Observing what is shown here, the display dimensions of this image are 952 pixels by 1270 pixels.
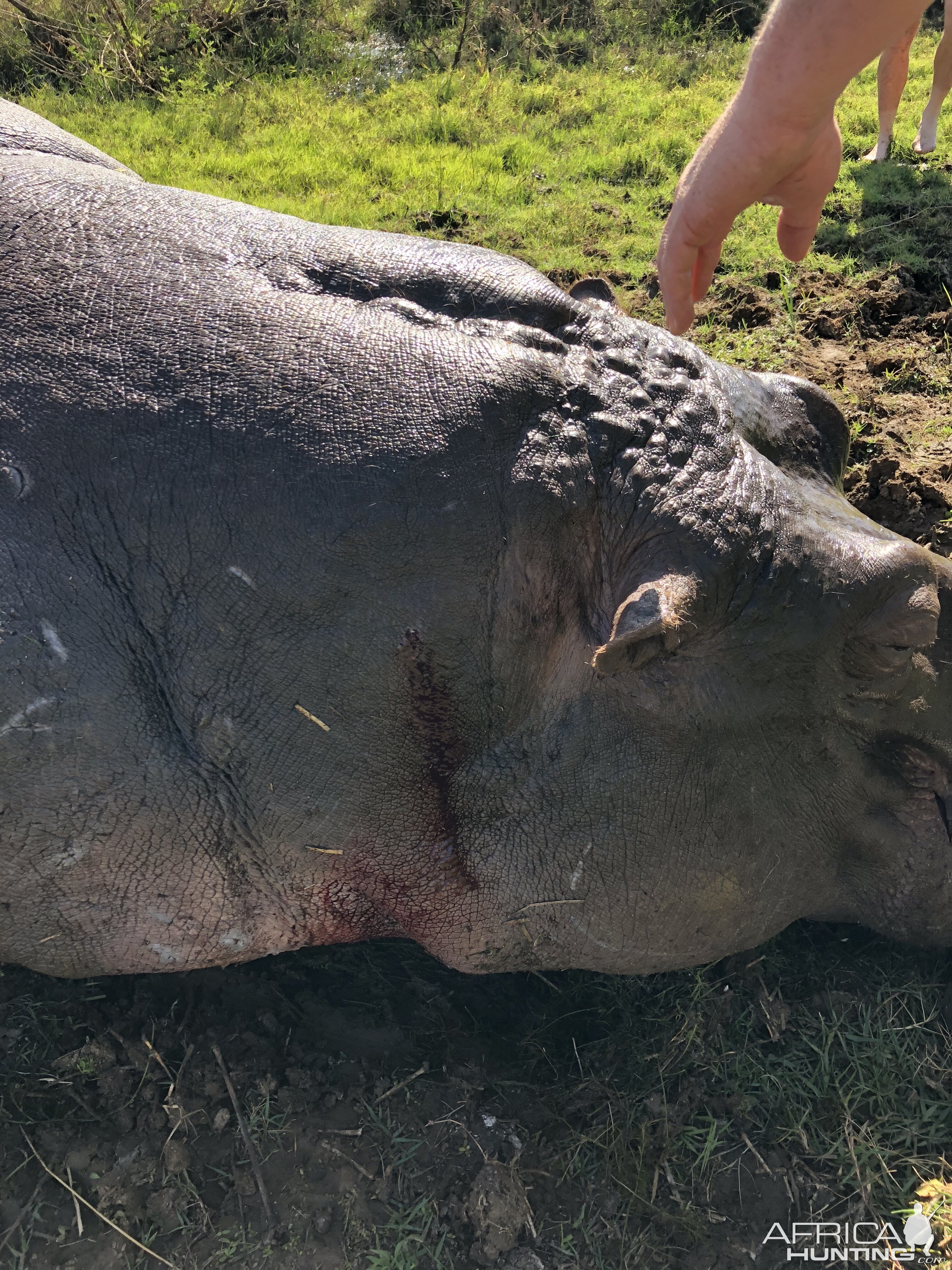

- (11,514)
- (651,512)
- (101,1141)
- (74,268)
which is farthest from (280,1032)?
(74,268)

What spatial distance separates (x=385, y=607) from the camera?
232 cm

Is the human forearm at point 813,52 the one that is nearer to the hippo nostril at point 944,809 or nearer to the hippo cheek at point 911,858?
the hippo cheek at point 911,858

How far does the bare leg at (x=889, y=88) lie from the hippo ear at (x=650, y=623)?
6022 mm

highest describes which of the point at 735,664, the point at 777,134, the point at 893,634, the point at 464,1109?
the point at 777,134

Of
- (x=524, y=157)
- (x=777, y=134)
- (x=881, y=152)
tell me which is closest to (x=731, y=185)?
(x=777, y=134)

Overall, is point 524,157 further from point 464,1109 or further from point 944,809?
point 464,1109

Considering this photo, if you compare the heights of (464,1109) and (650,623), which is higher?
(650,623)

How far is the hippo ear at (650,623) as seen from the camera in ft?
7.34

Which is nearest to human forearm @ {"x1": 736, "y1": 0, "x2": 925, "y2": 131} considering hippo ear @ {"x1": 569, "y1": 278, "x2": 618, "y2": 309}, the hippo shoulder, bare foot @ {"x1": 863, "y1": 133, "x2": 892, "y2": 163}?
hippo ear @ {"x1": 569, "y1": 278, "x2": 618, "y2": 309}

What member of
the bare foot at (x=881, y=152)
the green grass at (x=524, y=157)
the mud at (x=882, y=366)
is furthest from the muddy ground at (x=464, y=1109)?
the bare foot at (x=881, y=152)

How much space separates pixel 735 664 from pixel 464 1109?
150cm

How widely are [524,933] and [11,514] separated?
1630mm

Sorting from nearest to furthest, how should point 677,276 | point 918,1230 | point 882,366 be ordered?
point 918,1230, point 677,276, point 882,366

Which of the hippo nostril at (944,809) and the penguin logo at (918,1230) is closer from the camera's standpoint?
the penguin logo at (918,1230)
